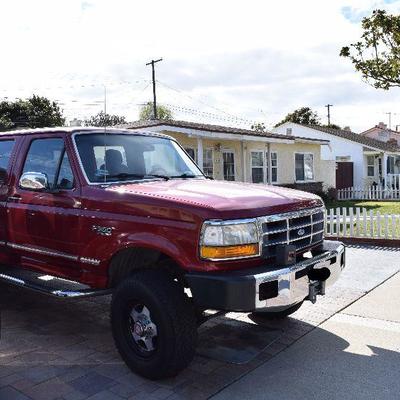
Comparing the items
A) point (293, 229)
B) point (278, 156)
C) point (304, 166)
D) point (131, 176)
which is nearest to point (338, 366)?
point (293, 229)

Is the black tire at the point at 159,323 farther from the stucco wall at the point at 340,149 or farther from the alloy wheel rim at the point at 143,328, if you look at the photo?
the stucco wall at the point at 340,149

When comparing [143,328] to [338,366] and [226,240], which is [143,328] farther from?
[338,366]

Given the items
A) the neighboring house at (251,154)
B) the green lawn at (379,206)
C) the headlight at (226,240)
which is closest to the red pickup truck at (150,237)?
the headlight at (226,240)

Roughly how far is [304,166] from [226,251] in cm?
2175

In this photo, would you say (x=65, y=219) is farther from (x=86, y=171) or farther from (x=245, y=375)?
(x=245, y=375)

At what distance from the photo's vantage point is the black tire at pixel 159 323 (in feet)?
12.1

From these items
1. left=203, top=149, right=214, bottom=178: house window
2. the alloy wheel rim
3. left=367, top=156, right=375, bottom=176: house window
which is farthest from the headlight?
left=367, top=156, right=375, bottom=176: house window

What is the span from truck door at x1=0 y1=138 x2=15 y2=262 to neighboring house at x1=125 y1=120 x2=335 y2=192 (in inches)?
417

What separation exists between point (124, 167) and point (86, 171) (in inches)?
15.5

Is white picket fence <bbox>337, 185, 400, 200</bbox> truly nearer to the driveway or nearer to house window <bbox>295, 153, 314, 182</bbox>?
house window <bbox>295, 153, 314, 182</bbox>

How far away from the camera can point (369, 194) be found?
25.9 meters

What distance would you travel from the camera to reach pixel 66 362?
4309 mm

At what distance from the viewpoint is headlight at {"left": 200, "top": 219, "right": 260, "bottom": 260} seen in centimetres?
362

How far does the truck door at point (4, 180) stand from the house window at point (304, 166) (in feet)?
65.2
